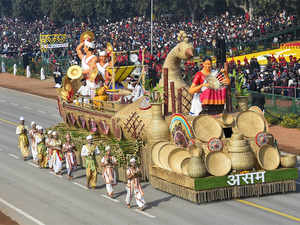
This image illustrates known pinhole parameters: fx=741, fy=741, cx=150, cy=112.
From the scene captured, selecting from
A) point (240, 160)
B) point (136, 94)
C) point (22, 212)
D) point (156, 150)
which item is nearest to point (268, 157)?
point (240, 160)

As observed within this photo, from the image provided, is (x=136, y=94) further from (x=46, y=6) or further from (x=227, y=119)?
(x=46, y=6)

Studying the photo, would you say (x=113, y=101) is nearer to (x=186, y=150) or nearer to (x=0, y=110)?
(x=186, y=150)

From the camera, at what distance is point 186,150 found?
24.8 m

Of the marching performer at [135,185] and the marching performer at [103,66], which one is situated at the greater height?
the marching performer at [103,66]

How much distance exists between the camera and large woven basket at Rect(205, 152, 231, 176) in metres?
Result: 23.5

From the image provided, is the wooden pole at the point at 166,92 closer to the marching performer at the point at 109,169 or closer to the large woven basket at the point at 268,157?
the marching performer at the point at 109,169

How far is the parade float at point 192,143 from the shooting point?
77.4 ft

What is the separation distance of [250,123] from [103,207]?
5.82 m

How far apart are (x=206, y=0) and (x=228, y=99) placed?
73.3 m

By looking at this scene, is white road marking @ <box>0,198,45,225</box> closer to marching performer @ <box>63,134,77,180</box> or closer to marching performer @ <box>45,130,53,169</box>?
marching performer @ <box>63,134,77,180</box>

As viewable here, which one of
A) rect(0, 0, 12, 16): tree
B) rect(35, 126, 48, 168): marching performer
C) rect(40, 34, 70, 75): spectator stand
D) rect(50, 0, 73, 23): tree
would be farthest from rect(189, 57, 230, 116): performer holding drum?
rect(0, 0, 12, 16): tree

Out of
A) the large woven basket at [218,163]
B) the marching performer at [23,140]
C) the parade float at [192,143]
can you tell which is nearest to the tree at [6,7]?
the marching performer at [23,140]

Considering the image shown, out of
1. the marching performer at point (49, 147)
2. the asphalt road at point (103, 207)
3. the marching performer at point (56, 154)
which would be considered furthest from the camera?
the marching performer at point (49, 147)

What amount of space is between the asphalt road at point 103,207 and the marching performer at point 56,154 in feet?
1.24
